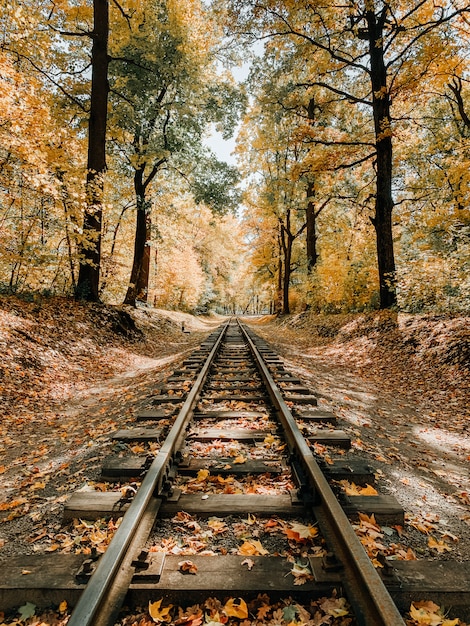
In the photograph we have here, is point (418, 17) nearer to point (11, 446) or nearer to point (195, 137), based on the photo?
Result: point (195, 137)

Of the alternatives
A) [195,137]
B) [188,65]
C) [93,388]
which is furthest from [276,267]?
[93,388]

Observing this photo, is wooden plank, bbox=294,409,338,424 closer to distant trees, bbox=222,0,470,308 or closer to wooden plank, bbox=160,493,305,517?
wooden plank, bbox=160,493,305,517

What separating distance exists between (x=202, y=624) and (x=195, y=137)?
1507 centimetres

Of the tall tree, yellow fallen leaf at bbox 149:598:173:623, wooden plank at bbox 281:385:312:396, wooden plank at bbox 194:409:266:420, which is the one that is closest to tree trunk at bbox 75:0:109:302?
the tall tree

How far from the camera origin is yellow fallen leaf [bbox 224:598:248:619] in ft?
5.39

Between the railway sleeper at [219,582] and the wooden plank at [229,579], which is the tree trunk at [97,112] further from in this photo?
the wooden plank at [229,579]

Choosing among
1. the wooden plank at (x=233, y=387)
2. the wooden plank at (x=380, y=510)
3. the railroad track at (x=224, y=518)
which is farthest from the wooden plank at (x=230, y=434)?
the wooden plank at (x=233, y=387)

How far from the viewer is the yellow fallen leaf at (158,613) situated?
163 centimetres

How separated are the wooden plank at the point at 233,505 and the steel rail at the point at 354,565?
22cm

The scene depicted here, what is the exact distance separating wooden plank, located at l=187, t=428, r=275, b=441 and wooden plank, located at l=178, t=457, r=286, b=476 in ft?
1.53

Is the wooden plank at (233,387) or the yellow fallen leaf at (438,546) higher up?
the wooden plank at (233,387)

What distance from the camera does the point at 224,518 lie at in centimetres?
242

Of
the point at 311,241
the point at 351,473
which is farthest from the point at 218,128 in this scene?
the point at 351,473

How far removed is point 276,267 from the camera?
29.2m
